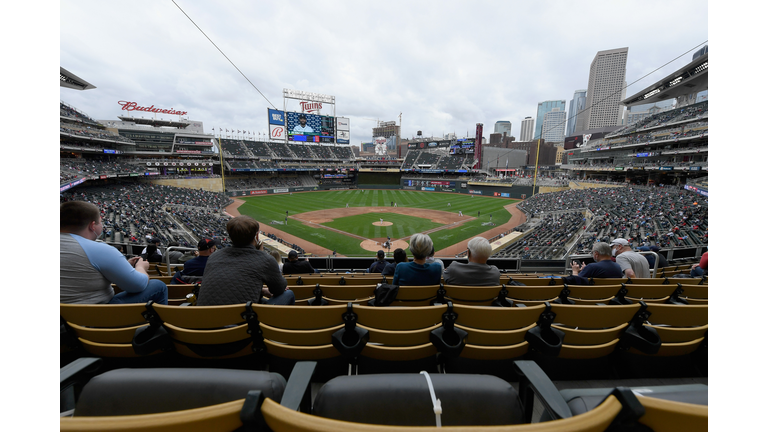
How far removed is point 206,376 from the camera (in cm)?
140

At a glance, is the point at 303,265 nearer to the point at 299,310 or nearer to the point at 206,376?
the point at 299,310

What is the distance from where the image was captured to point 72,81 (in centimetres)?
3691

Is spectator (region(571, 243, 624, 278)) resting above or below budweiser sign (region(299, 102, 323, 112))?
below

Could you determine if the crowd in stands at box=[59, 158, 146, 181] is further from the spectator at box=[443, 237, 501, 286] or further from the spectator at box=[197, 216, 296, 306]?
the spectator at box=[443, 237, 501, 286]

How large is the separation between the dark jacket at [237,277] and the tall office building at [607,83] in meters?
209

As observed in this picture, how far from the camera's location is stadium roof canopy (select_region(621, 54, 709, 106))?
3516 centimetres

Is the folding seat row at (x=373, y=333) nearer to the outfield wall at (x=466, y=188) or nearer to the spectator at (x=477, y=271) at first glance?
the spectator at (x=477, y=271)

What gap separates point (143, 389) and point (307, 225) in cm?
2728

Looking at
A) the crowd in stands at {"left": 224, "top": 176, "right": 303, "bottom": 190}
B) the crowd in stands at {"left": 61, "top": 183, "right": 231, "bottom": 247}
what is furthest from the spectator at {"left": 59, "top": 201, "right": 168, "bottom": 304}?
the crowd in stands at {"left": 224, "top": 176, "right": 303, "bottom": 190}

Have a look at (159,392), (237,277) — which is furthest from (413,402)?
(237,277)

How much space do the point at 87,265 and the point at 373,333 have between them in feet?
8.95

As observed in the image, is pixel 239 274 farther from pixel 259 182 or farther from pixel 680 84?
pixel 259 182

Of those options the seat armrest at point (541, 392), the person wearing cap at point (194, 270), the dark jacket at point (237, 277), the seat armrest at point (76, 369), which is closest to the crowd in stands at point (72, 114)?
the person wearing cap at point (194, 270)

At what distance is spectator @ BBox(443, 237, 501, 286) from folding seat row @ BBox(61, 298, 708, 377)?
98 cm
